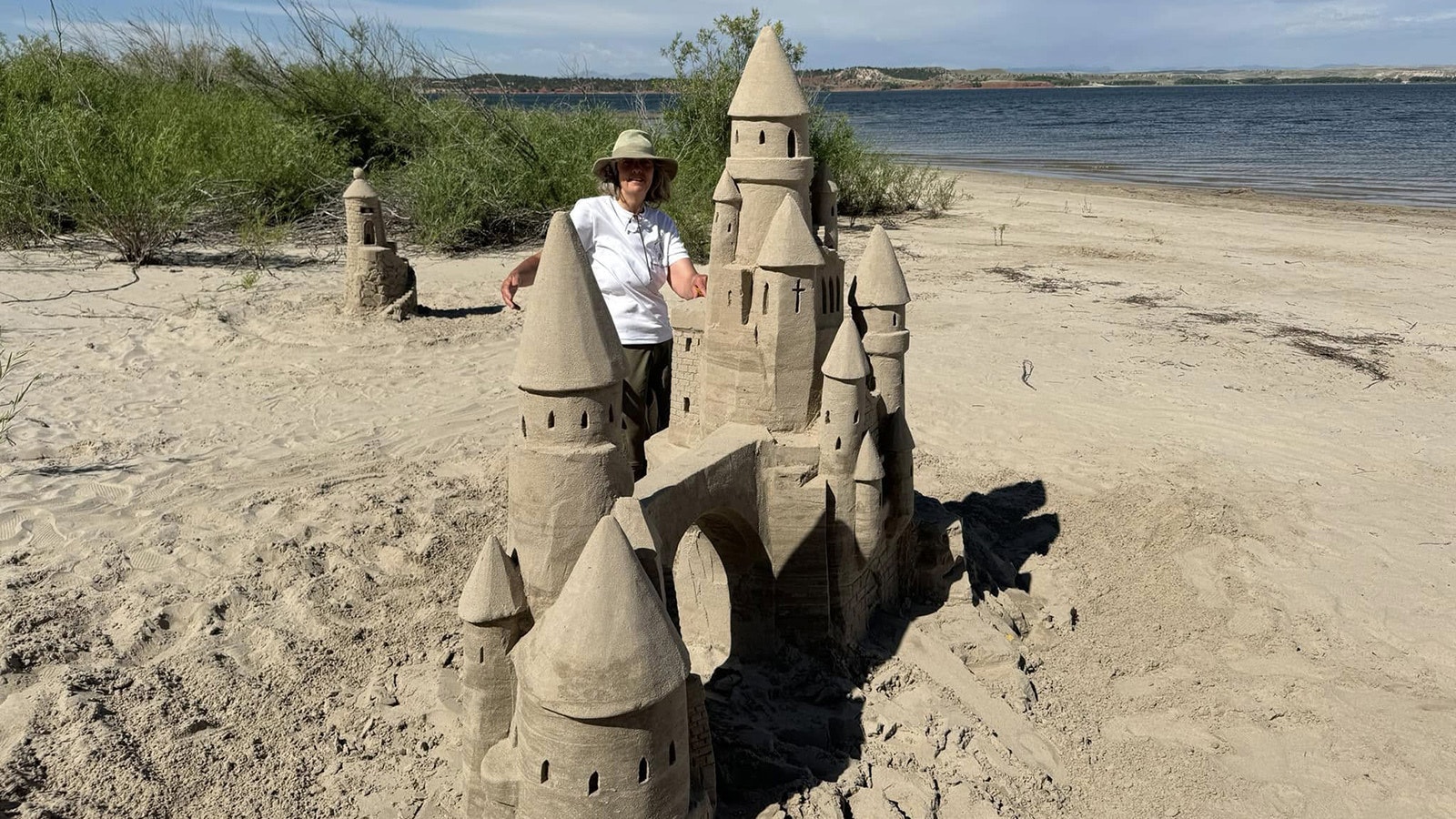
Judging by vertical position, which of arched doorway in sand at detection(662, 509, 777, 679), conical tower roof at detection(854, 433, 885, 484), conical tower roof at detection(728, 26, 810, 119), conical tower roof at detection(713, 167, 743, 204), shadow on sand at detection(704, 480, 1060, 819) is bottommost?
shadow on sand at detection(704, 480, 1060, 819)

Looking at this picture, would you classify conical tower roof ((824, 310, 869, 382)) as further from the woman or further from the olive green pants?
the olive green pants

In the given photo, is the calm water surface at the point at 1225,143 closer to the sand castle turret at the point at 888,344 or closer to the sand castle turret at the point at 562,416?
the sand castle turret at the point at 888,344

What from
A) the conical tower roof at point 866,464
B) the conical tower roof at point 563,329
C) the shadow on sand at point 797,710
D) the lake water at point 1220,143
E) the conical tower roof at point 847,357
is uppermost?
the lake water at point 1220,143

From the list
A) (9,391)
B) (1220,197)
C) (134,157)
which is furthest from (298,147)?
(1220,197)

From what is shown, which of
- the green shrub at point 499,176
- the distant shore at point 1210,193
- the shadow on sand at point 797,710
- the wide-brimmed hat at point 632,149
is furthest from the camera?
the distant shore at point 1210,193

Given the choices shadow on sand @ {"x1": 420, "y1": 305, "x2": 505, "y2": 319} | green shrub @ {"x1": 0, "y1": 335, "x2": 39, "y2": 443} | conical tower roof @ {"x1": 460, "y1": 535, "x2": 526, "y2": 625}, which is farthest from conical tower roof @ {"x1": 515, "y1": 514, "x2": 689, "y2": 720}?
Result: shadow on sand @ {"x1": 420, "y1": 305, "x2": 505, "y2": 319}

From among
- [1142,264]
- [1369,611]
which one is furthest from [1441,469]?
[1142,264]

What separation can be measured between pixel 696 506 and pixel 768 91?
2.15 meters

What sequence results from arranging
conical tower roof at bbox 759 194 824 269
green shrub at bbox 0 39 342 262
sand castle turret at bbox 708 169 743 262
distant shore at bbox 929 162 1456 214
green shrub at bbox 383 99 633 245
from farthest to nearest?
distant shore at bbox 929 162 1456 214 < green shrub at bbox 383 99 633 245 < green shrub at bbox 0 39 342 262 < sand castle turret at bbox 708 169 743 262 < conical tower roof at bbox 759 194 824 269

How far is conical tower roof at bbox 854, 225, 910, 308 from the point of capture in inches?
228

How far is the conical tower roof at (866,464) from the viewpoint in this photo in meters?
5.38

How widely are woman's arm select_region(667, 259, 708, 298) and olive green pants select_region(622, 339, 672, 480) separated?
1.32 feet

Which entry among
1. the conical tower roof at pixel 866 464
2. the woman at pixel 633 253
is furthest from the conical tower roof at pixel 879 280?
the woman at pixel 633 253

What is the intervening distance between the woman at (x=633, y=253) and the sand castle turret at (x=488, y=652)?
5.00 feet
